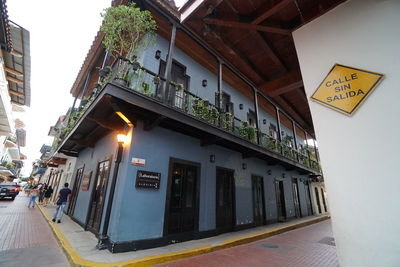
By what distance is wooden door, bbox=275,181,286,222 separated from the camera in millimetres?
11266

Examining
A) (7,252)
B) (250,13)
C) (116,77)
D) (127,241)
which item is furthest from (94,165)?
(250,13)

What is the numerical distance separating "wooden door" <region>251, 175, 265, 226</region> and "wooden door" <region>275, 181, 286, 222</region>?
1.90 metres

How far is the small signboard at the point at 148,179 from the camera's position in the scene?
5.25 metres

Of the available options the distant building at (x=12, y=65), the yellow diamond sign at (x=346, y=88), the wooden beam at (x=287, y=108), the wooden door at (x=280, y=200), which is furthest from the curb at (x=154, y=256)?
the distant building at (x=12, y=65)

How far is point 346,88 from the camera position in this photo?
2066 mm

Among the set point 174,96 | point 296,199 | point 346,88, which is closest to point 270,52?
point 346,88

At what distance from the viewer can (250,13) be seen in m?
3.14

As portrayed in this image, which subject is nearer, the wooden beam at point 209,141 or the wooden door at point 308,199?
the wooden beam at point 209,141

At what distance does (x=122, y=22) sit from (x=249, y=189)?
8909mm

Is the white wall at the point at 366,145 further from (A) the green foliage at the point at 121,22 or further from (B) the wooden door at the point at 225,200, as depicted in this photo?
(B) the wooden door at the point at 225,200

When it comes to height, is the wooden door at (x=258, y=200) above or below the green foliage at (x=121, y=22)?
below

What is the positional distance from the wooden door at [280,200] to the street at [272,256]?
15.4 feet

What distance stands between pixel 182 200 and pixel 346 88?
5671 mm

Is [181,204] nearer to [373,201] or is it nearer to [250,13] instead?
[373,201]
